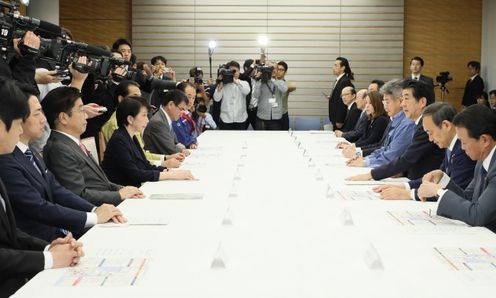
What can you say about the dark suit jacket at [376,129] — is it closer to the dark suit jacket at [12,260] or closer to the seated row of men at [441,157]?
the seated row of men at [441,157]

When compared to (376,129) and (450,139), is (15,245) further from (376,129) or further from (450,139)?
(376,129)

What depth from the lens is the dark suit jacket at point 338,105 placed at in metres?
9.81

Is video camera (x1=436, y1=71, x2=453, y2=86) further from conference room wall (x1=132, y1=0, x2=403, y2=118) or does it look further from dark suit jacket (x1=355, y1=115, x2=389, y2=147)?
dark suit jacket (x1=355, y1=115, x2=389, y2=147)

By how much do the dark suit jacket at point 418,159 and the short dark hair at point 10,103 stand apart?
2.43m

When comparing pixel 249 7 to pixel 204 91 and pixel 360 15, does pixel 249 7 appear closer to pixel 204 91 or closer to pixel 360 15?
pixel 360 15

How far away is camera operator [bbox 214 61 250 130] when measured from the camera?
10.2 meters

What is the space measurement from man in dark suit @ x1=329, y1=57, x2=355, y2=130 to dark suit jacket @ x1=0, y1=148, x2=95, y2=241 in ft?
22.3

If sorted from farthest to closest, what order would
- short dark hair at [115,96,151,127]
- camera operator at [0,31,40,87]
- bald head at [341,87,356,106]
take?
bald head at [341,87,356,106] → short dark hair at [115,96,151,127] → camera operator at [0,31,40,87]

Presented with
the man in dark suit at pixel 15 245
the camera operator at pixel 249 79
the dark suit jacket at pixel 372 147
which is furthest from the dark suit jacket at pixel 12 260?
the camera operator at pixel 249 79

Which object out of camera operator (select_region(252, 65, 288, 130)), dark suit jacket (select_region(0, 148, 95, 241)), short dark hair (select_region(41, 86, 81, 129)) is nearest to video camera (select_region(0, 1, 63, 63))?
short dark hair (select_region(41, 86, 81, 129))

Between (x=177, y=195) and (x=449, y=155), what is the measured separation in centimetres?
151

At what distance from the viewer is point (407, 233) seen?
282 cm

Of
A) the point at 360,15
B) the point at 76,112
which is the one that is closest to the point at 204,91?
the point at 360,15

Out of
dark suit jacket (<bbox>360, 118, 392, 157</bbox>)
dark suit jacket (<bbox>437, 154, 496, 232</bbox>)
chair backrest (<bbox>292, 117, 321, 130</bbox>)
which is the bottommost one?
chair backrest (<bbox>292, 117, 321, 130</bbox>)
